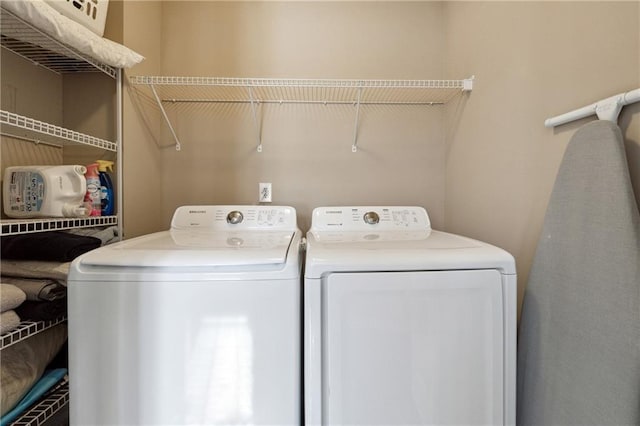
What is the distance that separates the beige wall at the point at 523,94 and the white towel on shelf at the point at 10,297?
5.70 ft

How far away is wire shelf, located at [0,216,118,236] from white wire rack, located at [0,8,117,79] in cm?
64

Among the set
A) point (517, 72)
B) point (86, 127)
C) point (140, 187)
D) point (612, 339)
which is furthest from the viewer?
point (140, 187)

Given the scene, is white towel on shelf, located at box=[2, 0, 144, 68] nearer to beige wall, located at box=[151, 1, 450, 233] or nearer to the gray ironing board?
beige wall, located at box=[151, 1, 450, 233]

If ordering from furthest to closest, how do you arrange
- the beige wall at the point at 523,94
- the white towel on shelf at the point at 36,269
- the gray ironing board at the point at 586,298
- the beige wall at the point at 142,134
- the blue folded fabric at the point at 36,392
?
the beige wall at the point at 142,134 < the white towel on shelf at the point at 36,269 < the blue folded fabric at the point at 36,392 < the beige wall at the point at 523,94 < the gray ironing board at the point at 586,298

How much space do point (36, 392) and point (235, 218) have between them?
95cm

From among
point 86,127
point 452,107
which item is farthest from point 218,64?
point 452,107

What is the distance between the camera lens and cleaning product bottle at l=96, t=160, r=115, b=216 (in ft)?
4.51

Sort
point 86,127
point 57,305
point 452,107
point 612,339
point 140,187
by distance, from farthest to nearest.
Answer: point 452,107
point 140,187
point 86,127
point 57,305
point 612,339

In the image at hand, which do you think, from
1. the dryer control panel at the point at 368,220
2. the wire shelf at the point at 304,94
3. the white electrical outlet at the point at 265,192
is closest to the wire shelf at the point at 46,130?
the wire shelf at the point at 304,94

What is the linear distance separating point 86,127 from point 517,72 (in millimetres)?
1927

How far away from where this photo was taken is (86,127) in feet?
4.83

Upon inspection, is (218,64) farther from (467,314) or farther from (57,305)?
(467,314)

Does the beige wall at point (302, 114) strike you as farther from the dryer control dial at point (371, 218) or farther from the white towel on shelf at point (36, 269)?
the white towel on shelf at point (36, 269)

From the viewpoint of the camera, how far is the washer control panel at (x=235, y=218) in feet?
5.08
